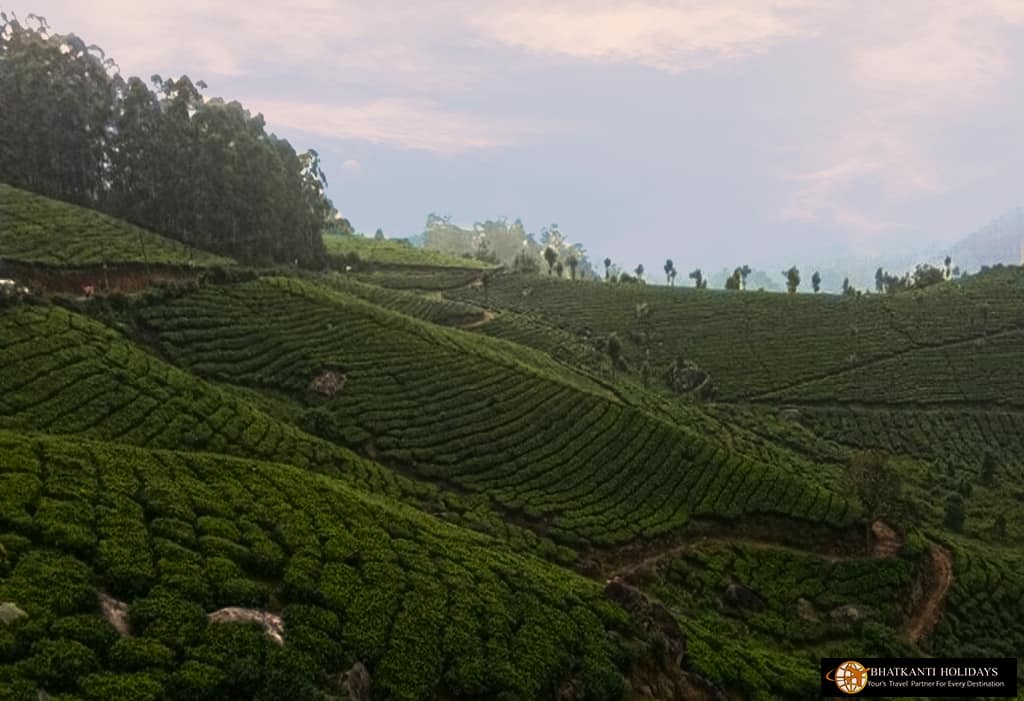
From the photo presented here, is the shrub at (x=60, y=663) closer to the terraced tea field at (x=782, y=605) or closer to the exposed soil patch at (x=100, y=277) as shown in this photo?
the terraced tea field at (x=782, y=605)

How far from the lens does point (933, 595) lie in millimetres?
44094

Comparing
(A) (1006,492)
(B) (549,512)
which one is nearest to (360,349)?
(B) (549,512)

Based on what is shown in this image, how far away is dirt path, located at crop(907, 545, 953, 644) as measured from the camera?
1611 inches

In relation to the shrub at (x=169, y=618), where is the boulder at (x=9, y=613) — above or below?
above

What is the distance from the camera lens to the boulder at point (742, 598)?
39469 mm

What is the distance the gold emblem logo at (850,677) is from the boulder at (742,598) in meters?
12.1

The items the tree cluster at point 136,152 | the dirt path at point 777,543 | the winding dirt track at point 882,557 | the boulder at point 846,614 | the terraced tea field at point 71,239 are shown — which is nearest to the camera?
the boulder at point 846,614

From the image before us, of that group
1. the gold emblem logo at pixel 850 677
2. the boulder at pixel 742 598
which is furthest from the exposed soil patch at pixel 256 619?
the boulder at pixel 742 598

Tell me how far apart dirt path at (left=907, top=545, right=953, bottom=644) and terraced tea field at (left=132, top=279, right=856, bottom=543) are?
578cm

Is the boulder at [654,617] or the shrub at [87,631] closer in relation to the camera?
the shrub at [87,631]

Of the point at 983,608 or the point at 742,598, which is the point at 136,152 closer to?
the point at 742,598

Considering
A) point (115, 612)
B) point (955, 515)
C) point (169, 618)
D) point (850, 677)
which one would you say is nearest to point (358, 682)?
point (169, 618)

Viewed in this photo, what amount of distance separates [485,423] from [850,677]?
2808 centimetres

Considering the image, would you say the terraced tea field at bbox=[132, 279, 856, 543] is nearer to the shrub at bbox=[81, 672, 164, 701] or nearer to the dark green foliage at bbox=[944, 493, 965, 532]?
the dark green foliage at bbox=[944, 493, 965, 532]
